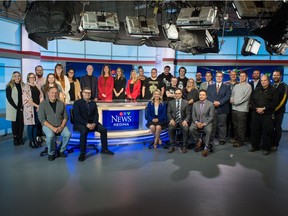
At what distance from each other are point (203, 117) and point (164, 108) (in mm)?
830

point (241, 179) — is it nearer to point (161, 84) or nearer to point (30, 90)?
point (161, 84)

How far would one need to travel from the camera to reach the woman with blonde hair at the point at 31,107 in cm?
489

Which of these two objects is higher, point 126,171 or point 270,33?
point 270,33

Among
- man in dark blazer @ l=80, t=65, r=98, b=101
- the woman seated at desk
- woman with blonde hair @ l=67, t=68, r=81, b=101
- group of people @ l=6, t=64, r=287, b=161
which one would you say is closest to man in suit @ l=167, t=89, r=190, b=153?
group of people @ l=6, t=64, r=287, b=161

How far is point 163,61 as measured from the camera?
896 cm

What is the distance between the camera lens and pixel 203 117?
481cm

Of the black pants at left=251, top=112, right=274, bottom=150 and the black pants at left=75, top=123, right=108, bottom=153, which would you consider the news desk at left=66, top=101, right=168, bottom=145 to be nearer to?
the black pants at left=75, top=123, right=108, bottom=153

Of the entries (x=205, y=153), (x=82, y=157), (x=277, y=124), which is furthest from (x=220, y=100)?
(x=82, y=157)

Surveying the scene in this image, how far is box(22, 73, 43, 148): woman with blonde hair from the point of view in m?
4.89

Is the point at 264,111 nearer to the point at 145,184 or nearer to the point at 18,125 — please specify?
the point at 145,184

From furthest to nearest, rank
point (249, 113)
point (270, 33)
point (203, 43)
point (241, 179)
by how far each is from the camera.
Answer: point (203, 43) < point (249, 113) < point (270, 33) < point (241, 179)

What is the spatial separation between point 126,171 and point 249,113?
3.37 metres

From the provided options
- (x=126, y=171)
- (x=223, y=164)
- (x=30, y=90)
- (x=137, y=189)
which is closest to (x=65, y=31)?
(x=30, y=90)

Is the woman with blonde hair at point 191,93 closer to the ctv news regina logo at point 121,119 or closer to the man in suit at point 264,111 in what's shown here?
the man in suit at point 264,111
